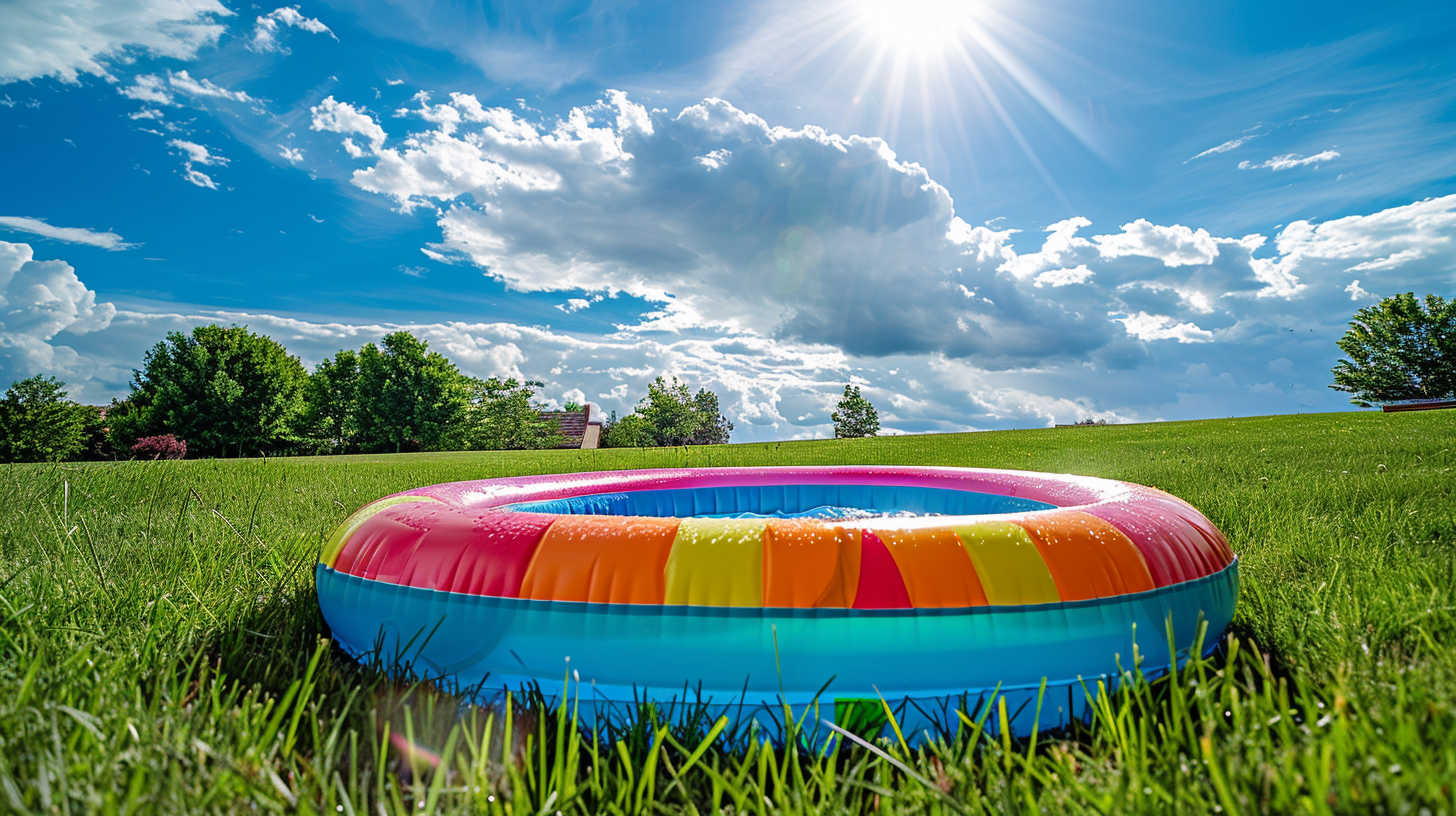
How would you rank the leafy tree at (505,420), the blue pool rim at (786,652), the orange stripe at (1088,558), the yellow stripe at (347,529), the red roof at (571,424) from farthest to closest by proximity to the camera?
the red roof at (571,424) → the leafy tree at (505,420) → the yellow stripe at (347,529) → the orange stripe at (1088,558) → the blue pool rim at (786,652)

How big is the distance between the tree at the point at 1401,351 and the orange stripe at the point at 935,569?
48414 mm

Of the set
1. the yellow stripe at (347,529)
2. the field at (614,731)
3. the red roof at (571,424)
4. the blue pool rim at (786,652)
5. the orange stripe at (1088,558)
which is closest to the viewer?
the field at (614,731)

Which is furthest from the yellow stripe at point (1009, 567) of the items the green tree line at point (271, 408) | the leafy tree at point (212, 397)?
the leafy tree at point (212, 397)

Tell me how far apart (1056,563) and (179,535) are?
444cm

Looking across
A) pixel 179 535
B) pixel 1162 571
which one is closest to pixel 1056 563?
pixel 1162 571

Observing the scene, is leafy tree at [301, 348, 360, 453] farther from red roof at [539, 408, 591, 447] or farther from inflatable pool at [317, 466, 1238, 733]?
inflatable pool at [317, 466, 1238, 733]

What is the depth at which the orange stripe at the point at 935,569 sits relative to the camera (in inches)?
66.6

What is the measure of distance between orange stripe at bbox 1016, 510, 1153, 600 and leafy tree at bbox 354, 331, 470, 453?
33701 mm

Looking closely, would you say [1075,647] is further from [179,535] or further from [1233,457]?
[1233,457]

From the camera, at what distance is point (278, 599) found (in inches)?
99.0

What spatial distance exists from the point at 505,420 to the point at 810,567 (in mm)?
38964

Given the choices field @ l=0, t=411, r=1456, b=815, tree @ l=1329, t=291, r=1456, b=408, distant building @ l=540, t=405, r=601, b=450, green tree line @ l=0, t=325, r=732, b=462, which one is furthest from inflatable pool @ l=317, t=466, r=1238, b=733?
tree @ l=1329, t=291, r=1456, b=408

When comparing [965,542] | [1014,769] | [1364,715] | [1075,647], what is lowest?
[1014,769]

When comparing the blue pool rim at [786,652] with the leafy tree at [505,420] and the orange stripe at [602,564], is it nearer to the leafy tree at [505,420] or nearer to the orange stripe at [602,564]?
the orange stripe at [602,564]
